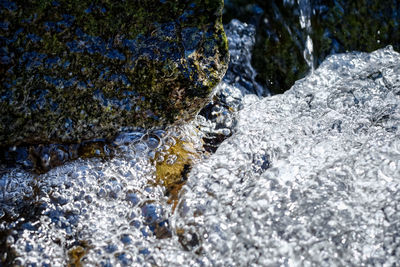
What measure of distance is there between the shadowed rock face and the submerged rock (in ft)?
1.39

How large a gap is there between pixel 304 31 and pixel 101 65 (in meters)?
1.87

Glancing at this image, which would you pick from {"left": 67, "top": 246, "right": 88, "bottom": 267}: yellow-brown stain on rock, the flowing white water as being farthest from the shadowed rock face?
the flowing white water

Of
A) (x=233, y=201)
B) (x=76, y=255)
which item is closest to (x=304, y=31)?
(x=233, y=201)

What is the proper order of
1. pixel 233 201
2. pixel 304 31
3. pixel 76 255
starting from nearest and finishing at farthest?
pixel 76 255
pixel 233 201
pixel 304 31

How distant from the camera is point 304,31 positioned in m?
3.14

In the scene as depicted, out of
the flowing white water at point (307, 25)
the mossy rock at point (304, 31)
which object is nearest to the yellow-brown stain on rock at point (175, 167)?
the mossy rock at point (304, 31)

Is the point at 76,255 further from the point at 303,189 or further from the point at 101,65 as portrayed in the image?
the point at 303,189

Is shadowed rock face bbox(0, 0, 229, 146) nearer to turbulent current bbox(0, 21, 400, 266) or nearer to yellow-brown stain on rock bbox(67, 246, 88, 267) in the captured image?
turbulent current bbox(0, 21, 400, 266)

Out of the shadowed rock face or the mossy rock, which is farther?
the mossy rock

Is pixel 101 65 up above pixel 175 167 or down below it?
above

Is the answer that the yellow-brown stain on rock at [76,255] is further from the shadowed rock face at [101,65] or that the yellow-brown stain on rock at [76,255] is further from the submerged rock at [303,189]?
the shadowed rock face at [101,65]

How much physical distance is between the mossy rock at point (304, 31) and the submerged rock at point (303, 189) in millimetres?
591

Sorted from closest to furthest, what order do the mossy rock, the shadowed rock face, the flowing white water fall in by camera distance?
1. the shadowed rock face
2. the mossy rock
3. the flowing white water

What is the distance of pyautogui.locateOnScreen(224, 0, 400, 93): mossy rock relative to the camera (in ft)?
9.71
